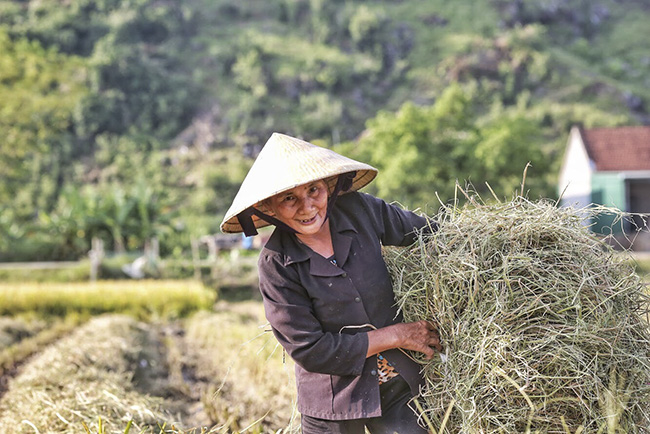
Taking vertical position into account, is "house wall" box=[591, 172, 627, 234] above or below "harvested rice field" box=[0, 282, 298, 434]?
below

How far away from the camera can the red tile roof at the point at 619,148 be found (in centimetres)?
1886

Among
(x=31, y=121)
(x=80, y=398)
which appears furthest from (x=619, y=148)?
(x=31, y=121)

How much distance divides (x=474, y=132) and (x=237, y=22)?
49973 millimetres

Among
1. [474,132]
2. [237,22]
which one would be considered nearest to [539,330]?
[474,132]

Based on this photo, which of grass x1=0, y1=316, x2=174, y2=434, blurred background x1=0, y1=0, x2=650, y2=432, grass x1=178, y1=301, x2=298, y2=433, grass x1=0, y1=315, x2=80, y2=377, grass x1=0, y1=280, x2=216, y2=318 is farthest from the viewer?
blurred background x1=0, y1=0, x2=650, y2=432

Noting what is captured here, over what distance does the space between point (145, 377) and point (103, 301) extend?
19.6 feet

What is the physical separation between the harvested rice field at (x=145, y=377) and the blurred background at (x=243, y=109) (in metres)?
0.22

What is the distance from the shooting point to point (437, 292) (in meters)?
2.03

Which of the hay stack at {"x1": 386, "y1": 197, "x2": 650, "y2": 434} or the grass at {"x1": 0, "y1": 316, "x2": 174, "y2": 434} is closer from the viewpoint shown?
the hay stack at {"x1": 386, "y1": 197, "x2": 650, "y2": 434}

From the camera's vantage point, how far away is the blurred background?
17844 millimetres

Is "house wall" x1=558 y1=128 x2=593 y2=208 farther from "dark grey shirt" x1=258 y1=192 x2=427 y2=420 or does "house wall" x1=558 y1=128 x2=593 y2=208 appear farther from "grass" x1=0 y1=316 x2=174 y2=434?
"dark grey shirt" x1=258 y1=192 x2=427 y2=420

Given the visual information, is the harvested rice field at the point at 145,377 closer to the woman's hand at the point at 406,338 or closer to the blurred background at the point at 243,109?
the blurred background at the point at 243,109

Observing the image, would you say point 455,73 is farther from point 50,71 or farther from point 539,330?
point 539,330

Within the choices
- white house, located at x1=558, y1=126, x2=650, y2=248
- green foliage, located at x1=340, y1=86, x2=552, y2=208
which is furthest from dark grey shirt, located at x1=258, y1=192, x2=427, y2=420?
white house, located at x1=558, y1=126, x2=650, y2=248
